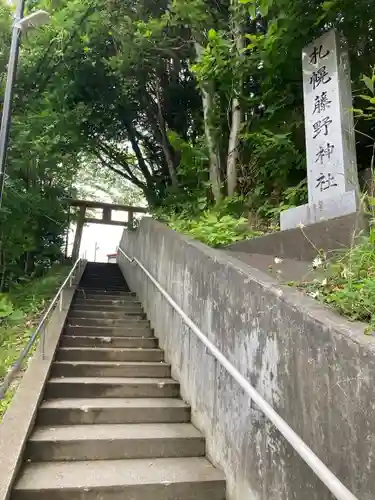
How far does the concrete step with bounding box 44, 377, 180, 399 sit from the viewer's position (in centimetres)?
391

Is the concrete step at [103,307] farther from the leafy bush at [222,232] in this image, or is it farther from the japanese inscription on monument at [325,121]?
the japanese inscription on monument at [325,121]

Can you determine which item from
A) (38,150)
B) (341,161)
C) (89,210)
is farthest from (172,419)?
(89,210)

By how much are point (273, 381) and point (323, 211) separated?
2261 mm

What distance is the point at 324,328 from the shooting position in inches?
74.2

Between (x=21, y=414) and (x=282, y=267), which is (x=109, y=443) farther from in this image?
(x=282, y=267)

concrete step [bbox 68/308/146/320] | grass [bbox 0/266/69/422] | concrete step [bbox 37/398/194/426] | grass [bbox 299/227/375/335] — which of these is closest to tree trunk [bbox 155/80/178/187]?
grass [bbox 0/266/69/422]

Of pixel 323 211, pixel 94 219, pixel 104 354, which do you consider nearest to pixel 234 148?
pixel 323 211

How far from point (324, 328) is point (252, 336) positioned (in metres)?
0.82

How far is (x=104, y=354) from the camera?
15.6 ft

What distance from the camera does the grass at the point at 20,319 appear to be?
4762 mm

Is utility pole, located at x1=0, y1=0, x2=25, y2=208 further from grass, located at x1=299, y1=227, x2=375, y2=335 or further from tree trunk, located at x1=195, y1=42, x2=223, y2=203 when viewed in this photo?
grass, located at x1=299, y1=227, x2=375, y2=335

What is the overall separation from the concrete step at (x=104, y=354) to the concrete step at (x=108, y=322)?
1.00 meters

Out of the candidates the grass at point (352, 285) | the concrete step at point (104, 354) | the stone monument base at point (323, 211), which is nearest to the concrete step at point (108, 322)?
the concrete step at point (104, 354)

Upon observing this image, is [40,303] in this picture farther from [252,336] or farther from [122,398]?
[252,336]
